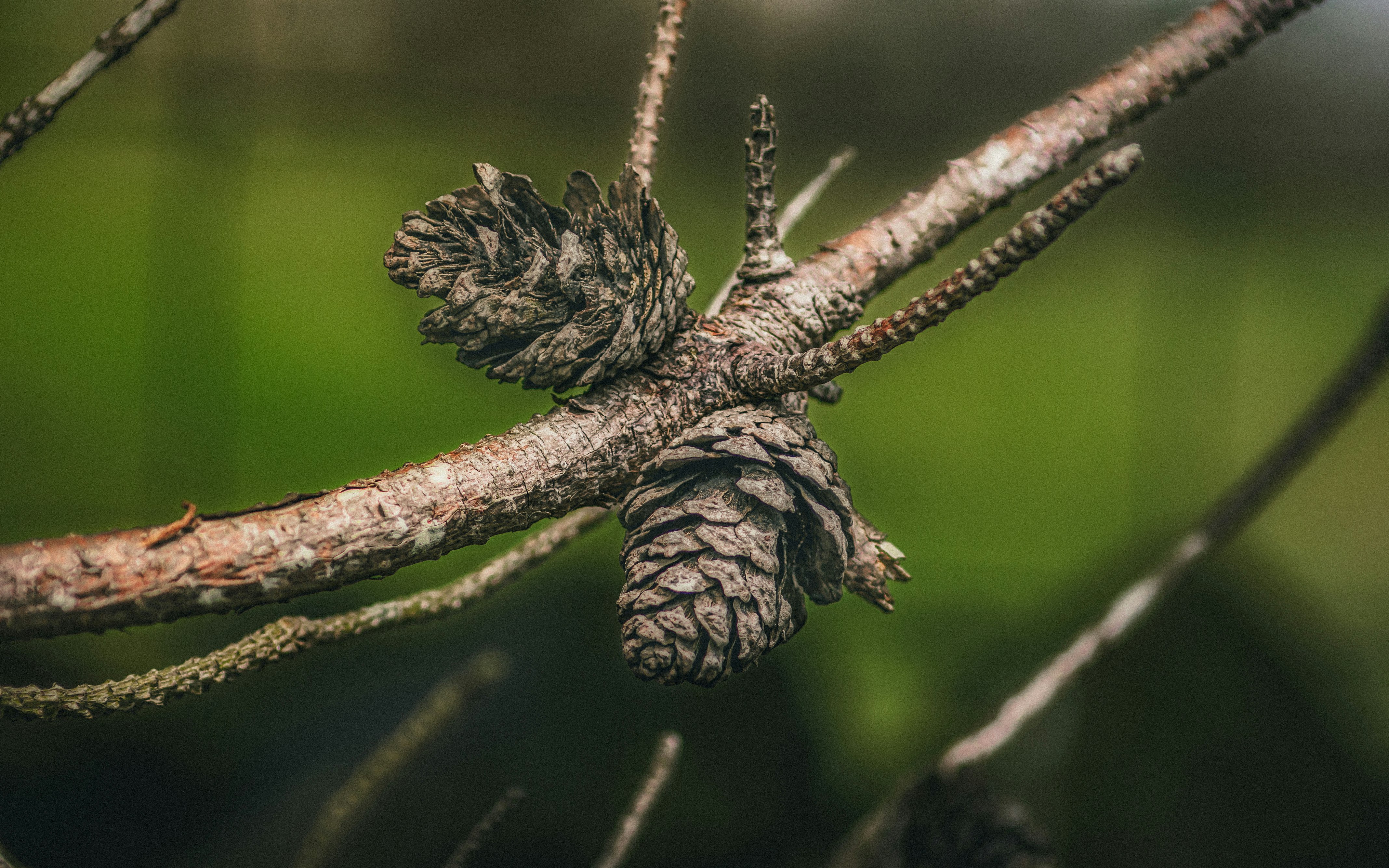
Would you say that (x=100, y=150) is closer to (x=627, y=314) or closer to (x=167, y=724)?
(x=167, y=724)

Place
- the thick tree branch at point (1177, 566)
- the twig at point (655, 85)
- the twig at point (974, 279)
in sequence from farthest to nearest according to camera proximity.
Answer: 1. the thick tree branch at point (1177, 566)
2. the twig at point (655, 85)
3. the twig at point (974, 279)

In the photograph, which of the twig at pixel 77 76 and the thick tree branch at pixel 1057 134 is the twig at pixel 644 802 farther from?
the twig at pixel 77 76

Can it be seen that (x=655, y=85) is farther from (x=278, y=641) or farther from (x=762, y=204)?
(x=278, y=641)

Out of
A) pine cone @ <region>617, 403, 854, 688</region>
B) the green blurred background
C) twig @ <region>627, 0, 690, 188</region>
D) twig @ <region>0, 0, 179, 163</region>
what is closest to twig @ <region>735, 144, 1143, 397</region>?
pine cone @ <region>617, 403, 854, 688</region>

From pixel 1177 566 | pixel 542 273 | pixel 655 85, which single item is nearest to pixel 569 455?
pixel 542 273

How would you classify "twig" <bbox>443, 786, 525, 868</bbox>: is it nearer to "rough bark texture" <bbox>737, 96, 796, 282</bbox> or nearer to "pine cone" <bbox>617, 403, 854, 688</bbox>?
"pine cone" <bbox>617, 403, 854, 688</bbox>

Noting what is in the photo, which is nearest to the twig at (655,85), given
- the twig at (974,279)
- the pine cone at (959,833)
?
the twig at (974,279)
